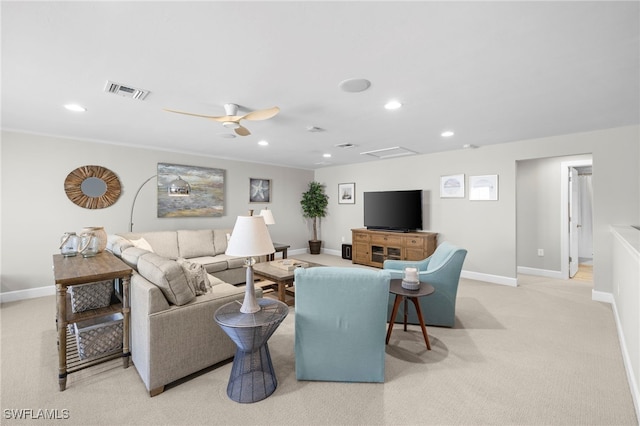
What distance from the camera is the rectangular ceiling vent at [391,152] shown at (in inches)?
202

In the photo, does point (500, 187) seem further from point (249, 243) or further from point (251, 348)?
point (251, 348)

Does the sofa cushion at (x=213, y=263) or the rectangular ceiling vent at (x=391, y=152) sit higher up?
the rectangular ceiling vent at (x=391, y=152)

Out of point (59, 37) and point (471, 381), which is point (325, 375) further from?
point (59, 37)

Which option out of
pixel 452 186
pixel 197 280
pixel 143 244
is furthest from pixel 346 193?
pixel 197 280

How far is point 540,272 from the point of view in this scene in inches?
206

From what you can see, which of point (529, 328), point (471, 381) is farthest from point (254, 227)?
point (529, 328)

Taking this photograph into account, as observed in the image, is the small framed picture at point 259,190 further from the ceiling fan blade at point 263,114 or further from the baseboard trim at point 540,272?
the baseboard trim at point 540,272

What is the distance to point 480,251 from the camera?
495cm

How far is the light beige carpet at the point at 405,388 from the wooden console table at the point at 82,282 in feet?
0.53

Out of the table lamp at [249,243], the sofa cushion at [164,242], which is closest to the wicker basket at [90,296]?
the table lamp at [249,243]

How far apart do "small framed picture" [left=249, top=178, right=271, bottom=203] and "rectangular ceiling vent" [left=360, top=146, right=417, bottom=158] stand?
8.06ft

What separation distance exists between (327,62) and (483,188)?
405cm

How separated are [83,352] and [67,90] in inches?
87.9

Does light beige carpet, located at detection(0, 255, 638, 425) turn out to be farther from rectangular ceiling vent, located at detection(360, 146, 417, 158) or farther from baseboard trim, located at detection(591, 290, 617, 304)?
rectangular ceiling vent, located at detection(360, 146, 417, 158)
